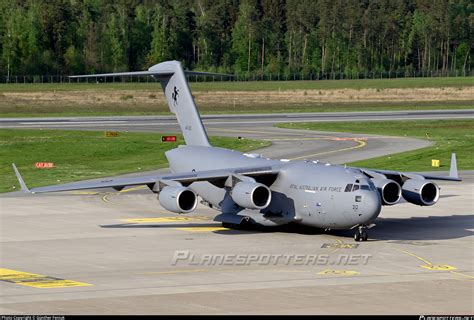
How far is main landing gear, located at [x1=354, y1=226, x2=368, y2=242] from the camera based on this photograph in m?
41.7

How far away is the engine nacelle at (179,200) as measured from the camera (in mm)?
42094

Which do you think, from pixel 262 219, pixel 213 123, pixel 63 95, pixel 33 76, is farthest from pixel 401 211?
pixel 33 76

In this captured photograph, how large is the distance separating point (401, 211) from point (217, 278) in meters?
18.9

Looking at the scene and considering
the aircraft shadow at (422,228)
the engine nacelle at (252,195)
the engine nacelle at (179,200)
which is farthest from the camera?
the aircraft shadow at (422,228)

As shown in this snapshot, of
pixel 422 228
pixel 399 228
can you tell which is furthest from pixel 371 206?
pixel 422 228

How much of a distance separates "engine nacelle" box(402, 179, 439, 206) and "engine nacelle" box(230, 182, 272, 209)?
20.0ft

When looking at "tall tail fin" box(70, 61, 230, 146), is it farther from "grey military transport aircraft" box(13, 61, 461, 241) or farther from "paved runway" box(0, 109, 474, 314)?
"paved runway" box(0, 109, 474, 314)

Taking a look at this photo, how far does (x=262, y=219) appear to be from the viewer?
44281 millimetres

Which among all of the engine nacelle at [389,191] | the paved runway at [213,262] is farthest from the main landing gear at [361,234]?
the engine nacelle at [389,191]

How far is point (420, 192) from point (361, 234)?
406 centimetres

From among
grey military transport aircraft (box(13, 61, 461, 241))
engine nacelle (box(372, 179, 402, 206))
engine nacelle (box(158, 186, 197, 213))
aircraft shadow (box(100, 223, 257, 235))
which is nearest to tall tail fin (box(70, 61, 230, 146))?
grey military transport aircraft (box(13, 61, 461, 241))

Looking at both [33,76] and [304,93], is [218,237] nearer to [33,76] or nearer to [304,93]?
[304,93]

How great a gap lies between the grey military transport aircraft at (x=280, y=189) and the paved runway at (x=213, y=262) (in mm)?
917

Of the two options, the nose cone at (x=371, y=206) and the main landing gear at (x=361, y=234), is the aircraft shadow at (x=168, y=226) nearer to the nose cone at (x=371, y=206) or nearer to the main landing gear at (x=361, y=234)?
the main landing gear at (x=361, y=234)
